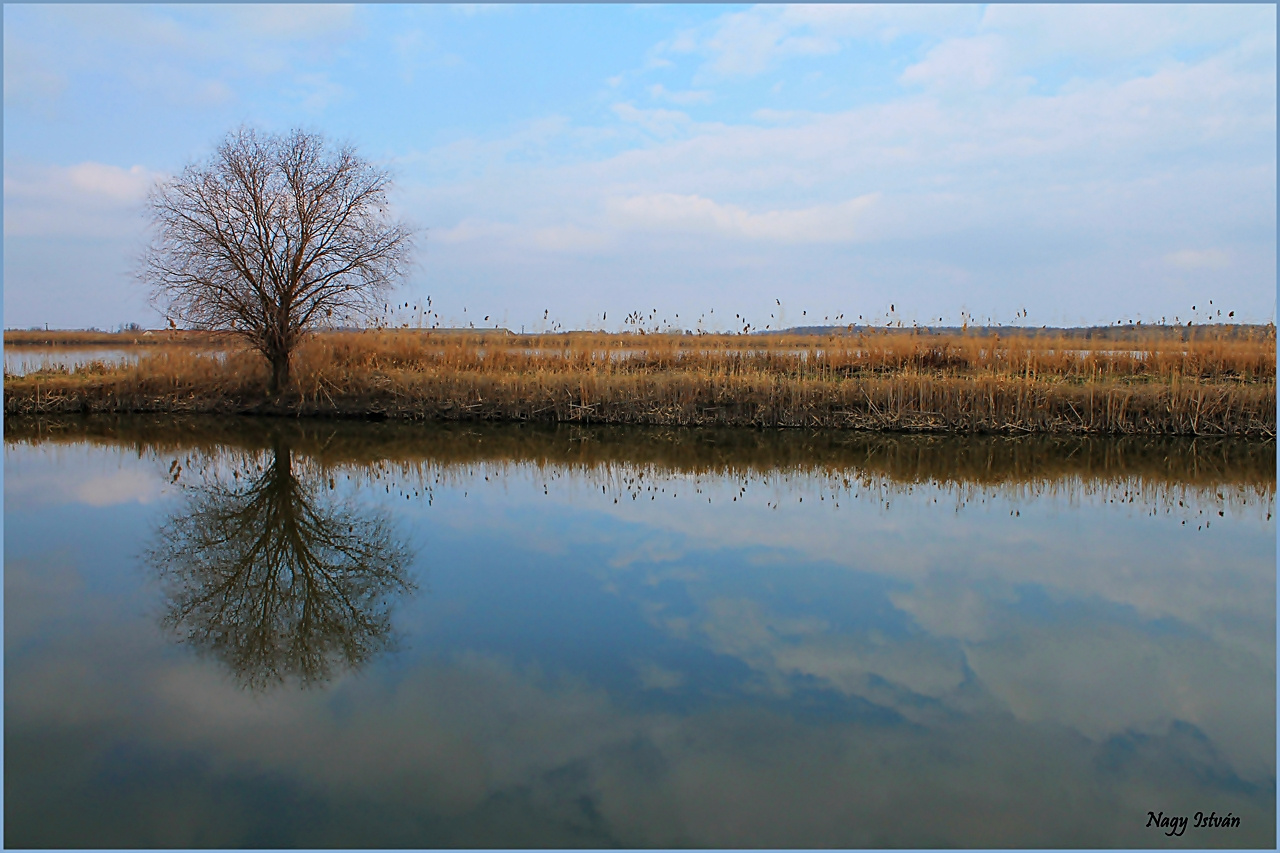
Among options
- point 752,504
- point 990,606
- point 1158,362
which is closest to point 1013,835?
point 990,606

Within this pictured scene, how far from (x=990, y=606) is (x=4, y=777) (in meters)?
5.87

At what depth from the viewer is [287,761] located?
139 inches

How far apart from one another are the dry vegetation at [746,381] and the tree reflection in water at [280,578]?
5.69m

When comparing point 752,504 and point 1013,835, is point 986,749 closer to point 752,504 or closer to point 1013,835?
point 1013,835

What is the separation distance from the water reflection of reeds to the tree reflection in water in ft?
5.06

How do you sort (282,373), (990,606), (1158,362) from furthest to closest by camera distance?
(282,373) < (1158,362) < (990,606)

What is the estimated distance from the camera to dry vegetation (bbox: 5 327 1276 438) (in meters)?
12.4

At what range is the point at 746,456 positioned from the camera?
36.1ft

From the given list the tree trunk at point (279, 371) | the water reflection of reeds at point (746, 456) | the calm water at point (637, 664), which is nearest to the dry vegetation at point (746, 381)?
the tree trunk at point (279, 371)

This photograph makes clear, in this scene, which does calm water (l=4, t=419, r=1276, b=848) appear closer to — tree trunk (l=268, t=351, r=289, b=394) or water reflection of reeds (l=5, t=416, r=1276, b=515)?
water reflection of reeds (l=5, t=416, r=1276, b=515)

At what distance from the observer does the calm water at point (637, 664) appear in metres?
3.25
